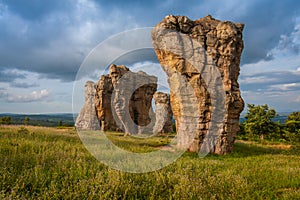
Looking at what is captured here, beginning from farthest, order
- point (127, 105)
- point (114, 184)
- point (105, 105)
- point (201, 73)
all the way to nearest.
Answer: point (105, 105)
point (127, 105)
point (201, 73)
point (114, 184)

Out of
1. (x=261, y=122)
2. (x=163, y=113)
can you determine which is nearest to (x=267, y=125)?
(x=261, y=122)

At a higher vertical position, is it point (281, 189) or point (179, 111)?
point (179, 111)

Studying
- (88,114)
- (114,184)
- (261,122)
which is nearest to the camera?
(114,184)

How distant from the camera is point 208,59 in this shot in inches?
680

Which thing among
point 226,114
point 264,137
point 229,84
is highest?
point 229,84

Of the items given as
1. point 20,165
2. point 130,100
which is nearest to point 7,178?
point 20,165

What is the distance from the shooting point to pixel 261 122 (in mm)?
33281

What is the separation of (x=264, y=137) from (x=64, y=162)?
33435 mm

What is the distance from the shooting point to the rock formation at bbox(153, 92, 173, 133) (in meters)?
47.6

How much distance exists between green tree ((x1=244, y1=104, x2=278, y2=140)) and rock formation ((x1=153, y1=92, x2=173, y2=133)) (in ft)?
54.9

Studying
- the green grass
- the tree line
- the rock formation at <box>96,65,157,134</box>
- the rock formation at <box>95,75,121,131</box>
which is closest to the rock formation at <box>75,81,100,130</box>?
the rock formation at <box>96,65,157,134</box>

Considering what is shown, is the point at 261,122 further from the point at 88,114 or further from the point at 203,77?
the point at 88,114

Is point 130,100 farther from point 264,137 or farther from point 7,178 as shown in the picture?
point 7,178

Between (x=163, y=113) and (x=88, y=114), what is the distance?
16.7m
